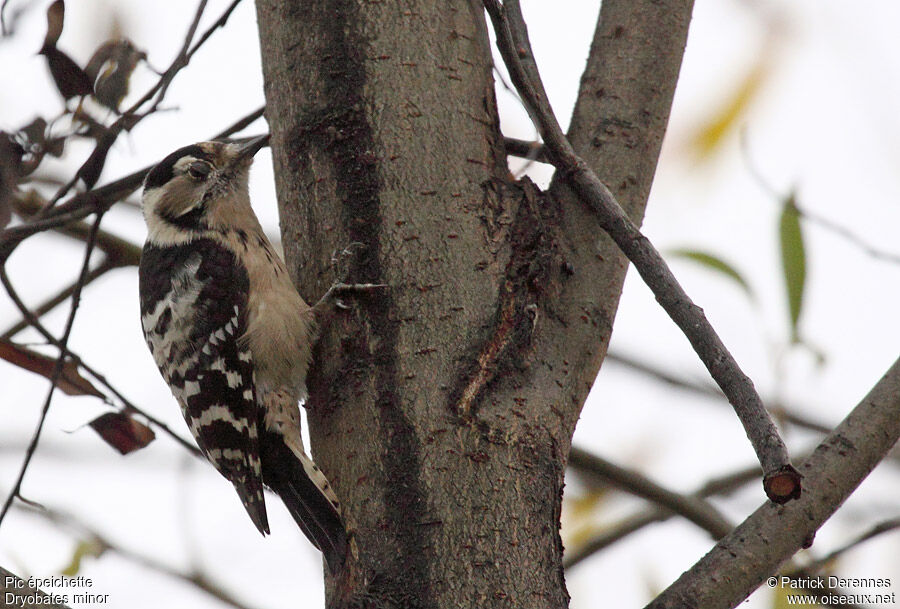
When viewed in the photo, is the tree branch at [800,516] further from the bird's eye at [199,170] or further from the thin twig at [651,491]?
the bird's eye at [199,170]

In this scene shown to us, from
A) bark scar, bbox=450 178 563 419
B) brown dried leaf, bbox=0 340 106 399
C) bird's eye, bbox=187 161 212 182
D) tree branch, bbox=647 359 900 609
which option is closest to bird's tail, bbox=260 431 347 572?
bark scar, bbox=450 178 563 419

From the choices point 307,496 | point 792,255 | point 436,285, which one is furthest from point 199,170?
point 792,255

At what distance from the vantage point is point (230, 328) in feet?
10.1

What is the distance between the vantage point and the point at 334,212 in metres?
2.10

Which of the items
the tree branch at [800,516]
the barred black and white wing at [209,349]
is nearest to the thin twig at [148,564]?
the barred black and white wing at [209,349]

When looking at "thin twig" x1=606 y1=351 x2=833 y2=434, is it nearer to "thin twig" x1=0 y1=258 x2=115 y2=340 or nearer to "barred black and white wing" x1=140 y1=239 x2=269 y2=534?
"barred black and white wing" x1=140 y1=239 x2=269 y2=534

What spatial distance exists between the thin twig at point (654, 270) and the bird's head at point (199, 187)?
1801 mm

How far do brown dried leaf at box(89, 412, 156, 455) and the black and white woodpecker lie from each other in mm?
287

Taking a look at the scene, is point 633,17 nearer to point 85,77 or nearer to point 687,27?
point 687,27

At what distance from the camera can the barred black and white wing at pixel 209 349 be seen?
9.50ft

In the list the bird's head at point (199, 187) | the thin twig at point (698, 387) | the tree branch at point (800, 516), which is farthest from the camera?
the bird's head at point (199, 187)

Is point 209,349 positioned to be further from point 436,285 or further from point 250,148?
point 436,285

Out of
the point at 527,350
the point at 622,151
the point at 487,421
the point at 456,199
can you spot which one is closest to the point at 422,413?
the point at 487,421

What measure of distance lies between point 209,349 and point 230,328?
0.34 ft
